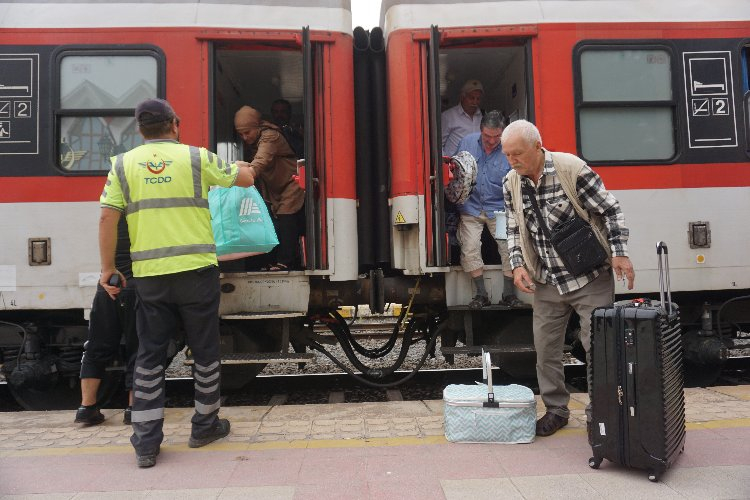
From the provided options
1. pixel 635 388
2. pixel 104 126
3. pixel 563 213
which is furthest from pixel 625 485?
pixel 104 126

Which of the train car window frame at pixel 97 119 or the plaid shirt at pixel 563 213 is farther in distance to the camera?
the train car window frame at pixel 97 119

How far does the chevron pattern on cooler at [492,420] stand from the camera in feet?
10.5

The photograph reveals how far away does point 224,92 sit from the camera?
5.81 meters

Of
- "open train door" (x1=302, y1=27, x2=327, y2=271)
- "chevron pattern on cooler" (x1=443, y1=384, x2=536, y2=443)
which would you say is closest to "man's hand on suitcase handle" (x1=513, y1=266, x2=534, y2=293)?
"chevron pattern on cooler" (x1=443, y1=384, x2=536, y2=443)

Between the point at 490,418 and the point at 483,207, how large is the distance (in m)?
2.07

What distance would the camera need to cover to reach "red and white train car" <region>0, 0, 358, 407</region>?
4418 millimetres

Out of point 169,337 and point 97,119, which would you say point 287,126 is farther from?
point 169,337

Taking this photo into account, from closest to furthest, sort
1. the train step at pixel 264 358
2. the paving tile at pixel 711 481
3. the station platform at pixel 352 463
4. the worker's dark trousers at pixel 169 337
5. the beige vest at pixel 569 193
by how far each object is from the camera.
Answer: the paving tile at pixel 711 481
the station platform at pixel 352 463
the worker's dark trousers at pixel 169 337
the beige vest at pixel 569 193
the train step at pixel 264 358

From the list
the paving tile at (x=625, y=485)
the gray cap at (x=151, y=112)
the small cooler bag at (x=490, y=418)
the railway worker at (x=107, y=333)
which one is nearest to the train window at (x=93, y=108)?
the railway worker at (x=107, y=333)

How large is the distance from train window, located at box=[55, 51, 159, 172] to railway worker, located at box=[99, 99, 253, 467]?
56.3 inches

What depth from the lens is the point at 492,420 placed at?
321cm

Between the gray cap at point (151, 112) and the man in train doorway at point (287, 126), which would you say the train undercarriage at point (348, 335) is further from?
the gray cap at point (151, 112)

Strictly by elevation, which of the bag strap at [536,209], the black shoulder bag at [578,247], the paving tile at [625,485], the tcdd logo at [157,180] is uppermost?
the tcdd logo at [157,180]

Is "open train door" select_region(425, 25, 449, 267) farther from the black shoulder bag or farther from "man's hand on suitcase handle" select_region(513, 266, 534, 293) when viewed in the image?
the black shoulder bag
